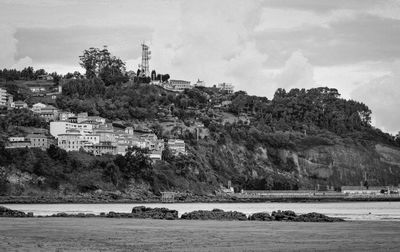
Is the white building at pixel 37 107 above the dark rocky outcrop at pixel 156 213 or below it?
above

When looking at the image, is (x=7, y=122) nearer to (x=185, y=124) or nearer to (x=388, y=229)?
(x=185, y=124)

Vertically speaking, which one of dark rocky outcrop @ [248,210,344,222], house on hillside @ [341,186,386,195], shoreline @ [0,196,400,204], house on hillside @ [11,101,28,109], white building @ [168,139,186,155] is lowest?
dark rocky outcrop @ [248,210,344,222]

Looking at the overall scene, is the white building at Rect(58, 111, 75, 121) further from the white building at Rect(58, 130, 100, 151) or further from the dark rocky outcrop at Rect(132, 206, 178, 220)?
the dark rocky outcrop at Rect(132, 206, 178, 220)

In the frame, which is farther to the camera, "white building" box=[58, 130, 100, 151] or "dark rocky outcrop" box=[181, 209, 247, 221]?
"white building" box=[58, 130, 100, 151]

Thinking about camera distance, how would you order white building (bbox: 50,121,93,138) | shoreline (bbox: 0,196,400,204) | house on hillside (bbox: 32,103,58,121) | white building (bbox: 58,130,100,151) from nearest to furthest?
shoreline (bbox: 0,196,400,204) → white building (bbox: 58,130,100,151) → white building (bbox: 50,121,93,138) → house on hillside (bbox: 32,103,58,121)

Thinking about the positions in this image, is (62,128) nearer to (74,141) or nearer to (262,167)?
(74,141)

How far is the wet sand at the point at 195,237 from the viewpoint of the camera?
123ft

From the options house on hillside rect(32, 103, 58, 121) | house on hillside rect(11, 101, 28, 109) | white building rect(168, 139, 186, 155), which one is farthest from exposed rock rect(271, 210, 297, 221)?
house on hillside rect(11, 101, 28, 109)

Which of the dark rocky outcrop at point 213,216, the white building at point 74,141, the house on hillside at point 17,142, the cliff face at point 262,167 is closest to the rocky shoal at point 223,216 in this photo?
the dark rocky outcrop at point 213,216

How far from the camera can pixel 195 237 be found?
43.1 meters

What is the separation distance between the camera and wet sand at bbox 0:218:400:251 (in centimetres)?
3750

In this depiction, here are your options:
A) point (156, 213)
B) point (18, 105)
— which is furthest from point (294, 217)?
point (18, 105)

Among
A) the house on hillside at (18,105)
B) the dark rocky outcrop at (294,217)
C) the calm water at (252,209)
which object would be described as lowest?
the dark rocky outcrop at (294,217)

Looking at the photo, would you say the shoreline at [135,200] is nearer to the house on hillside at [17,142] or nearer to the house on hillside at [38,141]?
the house on hillside at [17,142]
